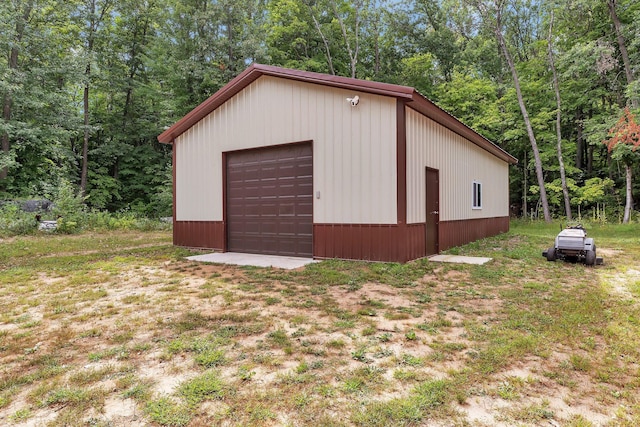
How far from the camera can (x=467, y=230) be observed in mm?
9086

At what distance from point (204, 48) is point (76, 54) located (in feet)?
19.9

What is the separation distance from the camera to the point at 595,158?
61.4 ft

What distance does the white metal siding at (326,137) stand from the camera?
5980mm

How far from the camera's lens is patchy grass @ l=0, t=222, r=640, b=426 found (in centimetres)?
184

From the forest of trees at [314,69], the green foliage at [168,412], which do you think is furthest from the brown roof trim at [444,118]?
the forest of trees at [314,69]

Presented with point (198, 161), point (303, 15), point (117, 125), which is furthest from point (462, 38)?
point (117, 125)

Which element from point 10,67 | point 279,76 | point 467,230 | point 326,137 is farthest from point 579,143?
point 10,67

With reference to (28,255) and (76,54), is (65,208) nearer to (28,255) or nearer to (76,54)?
(28,255)

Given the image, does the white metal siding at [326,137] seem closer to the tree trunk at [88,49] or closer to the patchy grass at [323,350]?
the patchy grass at [323,350]

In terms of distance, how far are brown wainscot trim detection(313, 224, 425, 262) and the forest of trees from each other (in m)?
10.9

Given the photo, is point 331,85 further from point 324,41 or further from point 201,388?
point 324,41

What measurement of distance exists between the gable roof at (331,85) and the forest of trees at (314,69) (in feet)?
24.9

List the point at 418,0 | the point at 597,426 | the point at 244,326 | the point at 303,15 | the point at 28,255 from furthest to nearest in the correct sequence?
the point at 418,0 → the point at 303,15 → the point at 28,255 → the point at 244,326 → the point at 597,426

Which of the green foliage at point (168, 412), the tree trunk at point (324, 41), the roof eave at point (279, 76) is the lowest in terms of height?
the green foliage at point (168, 412)
